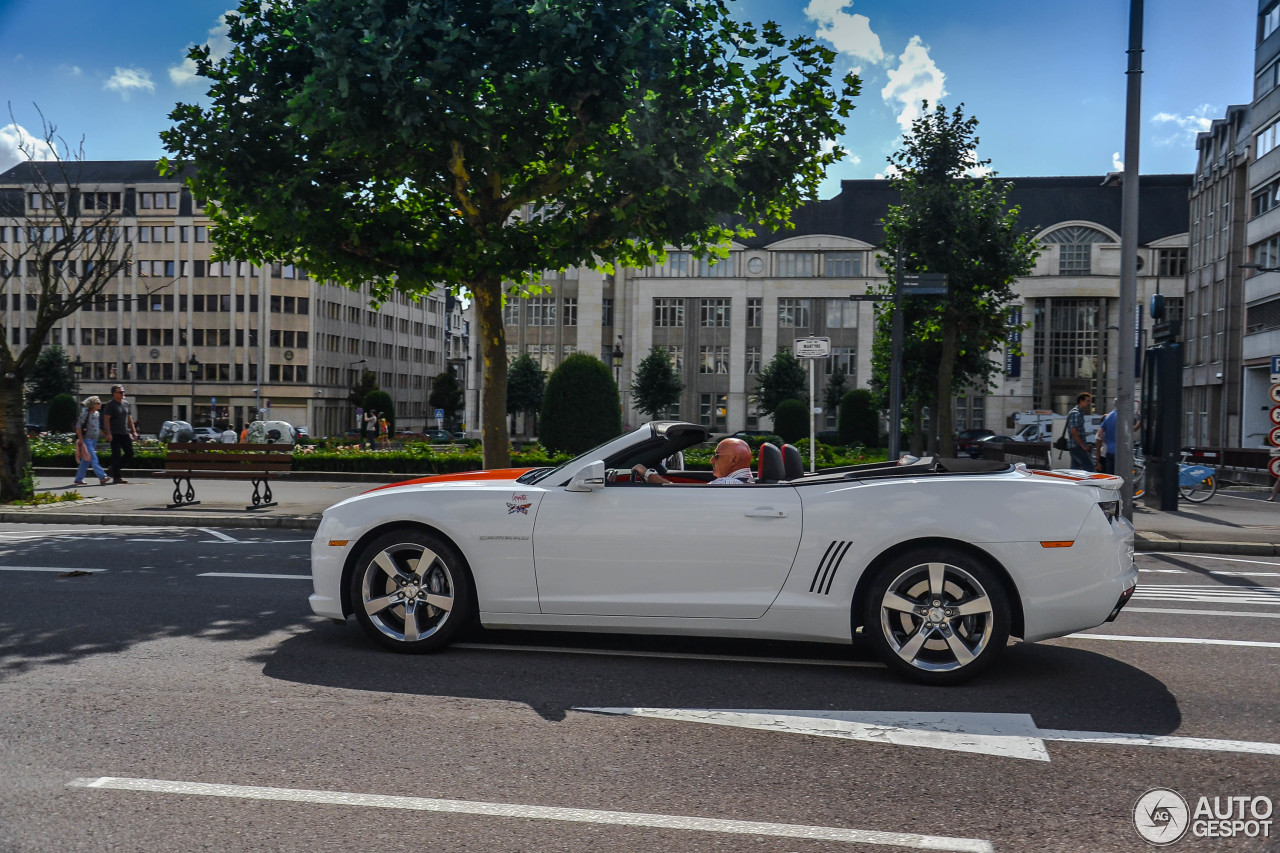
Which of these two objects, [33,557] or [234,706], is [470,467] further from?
[234,706]

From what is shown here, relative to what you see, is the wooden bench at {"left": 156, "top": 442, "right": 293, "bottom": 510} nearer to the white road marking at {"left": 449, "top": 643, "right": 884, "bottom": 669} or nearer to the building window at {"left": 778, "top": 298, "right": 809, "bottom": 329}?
the white road marking at {"left": 449, "top": 643, "right": 884, "bottom": 669}

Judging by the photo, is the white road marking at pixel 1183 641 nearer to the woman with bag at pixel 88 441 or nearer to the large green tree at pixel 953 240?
the woman with bag at pixel 88 441

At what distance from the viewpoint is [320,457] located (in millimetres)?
23406

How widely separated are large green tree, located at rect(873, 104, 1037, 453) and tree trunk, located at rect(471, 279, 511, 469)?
16886mm

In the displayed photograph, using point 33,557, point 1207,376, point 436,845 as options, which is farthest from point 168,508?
point 1207,376

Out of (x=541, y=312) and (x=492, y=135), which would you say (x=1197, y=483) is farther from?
(x=541, y=312)

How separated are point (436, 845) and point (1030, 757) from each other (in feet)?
7.84

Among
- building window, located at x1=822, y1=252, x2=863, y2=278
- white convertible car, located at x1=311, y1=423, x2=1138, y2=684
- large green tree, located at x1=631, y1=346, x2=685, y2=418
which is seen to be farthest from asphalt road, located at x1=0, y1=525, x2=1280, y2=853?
building window, located at x1=822, y1=252, x2=863, y2=278

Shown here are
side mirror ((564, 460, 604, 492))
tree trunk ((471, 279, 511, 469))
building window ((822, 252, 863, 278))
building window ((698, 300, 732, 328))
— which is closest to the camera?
side mirror ((564, 460, 604, 492))

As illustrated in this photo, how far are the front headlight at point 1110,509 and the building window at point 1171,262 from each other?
80.2m

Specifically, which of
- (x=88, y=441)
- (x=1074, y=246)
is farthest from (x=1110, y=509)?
(x=1074, y=246)

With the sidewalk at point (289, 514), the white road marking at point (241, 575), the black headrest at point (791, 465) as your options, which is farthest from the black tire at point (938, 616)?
the sidewalk at point (289, 514)

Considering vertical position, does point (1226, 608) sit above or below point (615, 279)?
below

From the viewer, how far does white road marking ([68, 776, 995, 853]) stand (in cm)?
345
